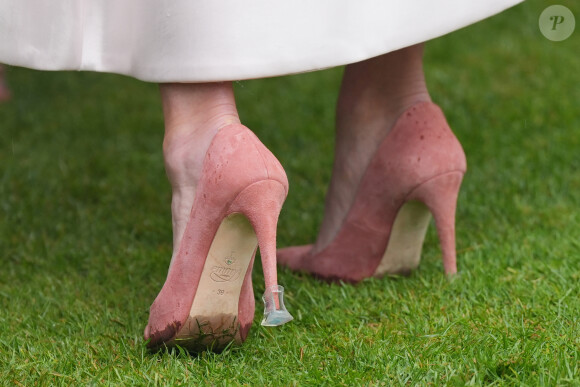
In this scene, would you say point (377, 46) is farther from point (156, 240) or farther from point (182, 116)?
point (156, 240)

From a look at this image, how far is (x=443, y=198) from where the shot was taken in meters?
1.76

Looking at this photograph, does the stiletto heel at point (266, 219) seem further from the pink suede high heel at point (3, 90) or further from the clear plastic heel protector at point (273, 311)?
the pink suede high heel at point (3, 90)

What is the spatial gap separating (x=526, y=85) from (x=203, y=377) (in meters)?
2.54

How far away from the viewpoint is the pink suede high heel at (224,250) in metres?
1.37

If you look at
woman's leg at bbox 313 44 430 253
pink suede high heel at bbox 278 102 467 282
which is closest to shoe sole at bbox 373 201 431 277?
pink suede high heel at bbox 278 102 467 282

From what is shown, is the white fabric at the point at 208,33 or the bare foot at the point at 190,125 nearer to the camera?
the white fabric at the point at 208,33

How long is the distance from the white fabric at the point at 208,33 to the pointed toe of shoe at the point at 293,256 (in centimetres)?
72

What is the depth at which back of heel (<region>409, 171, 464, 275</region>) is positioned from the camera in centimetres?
176

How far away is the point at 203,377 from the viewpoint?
55.1 inches

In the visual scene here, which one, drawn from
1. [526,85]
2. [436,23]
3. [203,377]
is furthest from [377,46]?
[526,85]

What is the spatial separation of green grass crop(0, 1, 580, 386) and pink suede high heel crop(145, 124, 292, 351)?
6 cm
